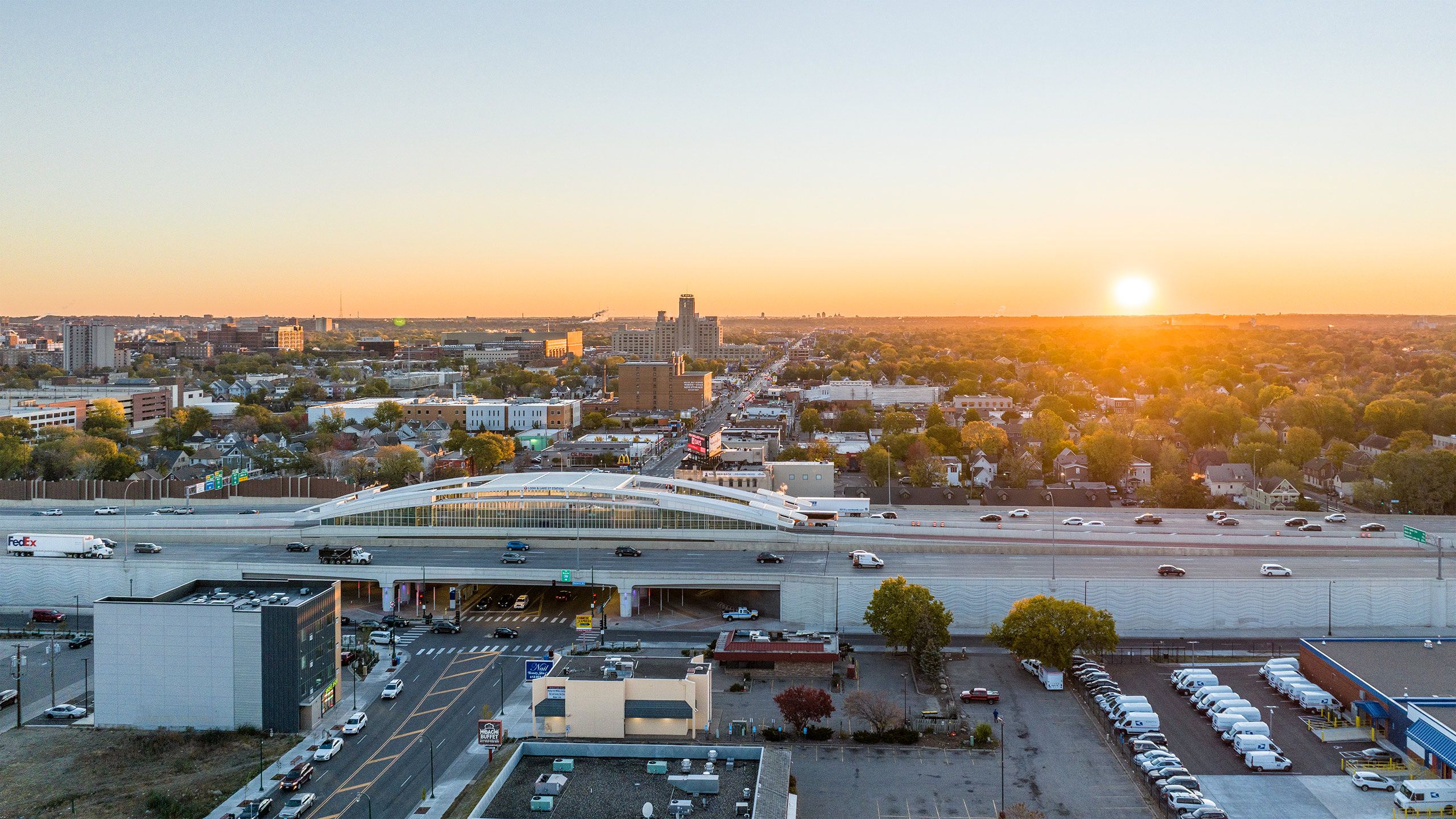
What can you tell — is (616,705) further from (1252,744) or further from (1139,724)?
(1252,744)

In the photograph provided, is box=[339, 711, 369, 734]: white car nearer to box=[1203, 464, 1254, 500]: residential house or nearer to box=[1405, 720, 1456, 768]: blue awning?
box=[1405, 720, 1456, 768]: blue awning

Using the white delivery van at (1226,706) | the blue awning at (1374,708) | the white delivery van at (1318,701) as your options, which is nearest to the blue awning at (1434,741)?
the blue awning at (1374,708)

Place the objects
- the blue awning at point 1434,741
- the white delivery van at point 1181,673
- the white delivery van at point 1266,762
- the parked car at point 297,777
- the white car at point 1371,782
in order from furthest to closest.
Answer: the white delivery van at point 1181,673 → the white delivery van at point 1266,762 → the blue awning at point 1434,741 → the white car at point 1371,782 → the parked car at point 297,777

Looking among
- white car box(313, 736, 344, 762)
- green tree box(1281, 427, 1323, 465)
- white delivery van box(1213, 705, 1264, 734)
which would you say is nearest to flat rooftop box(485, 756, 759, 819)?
white car box(313, 736, 344, 762)

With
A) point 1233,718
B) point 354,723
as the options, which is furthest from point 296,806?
point 1233,718

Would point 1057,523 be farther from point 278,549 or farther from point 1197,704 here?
point 278,549

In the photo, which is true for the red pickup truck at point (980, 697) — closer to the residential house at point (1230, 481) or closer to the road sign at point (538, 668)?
the road sign at point (538, 668)
